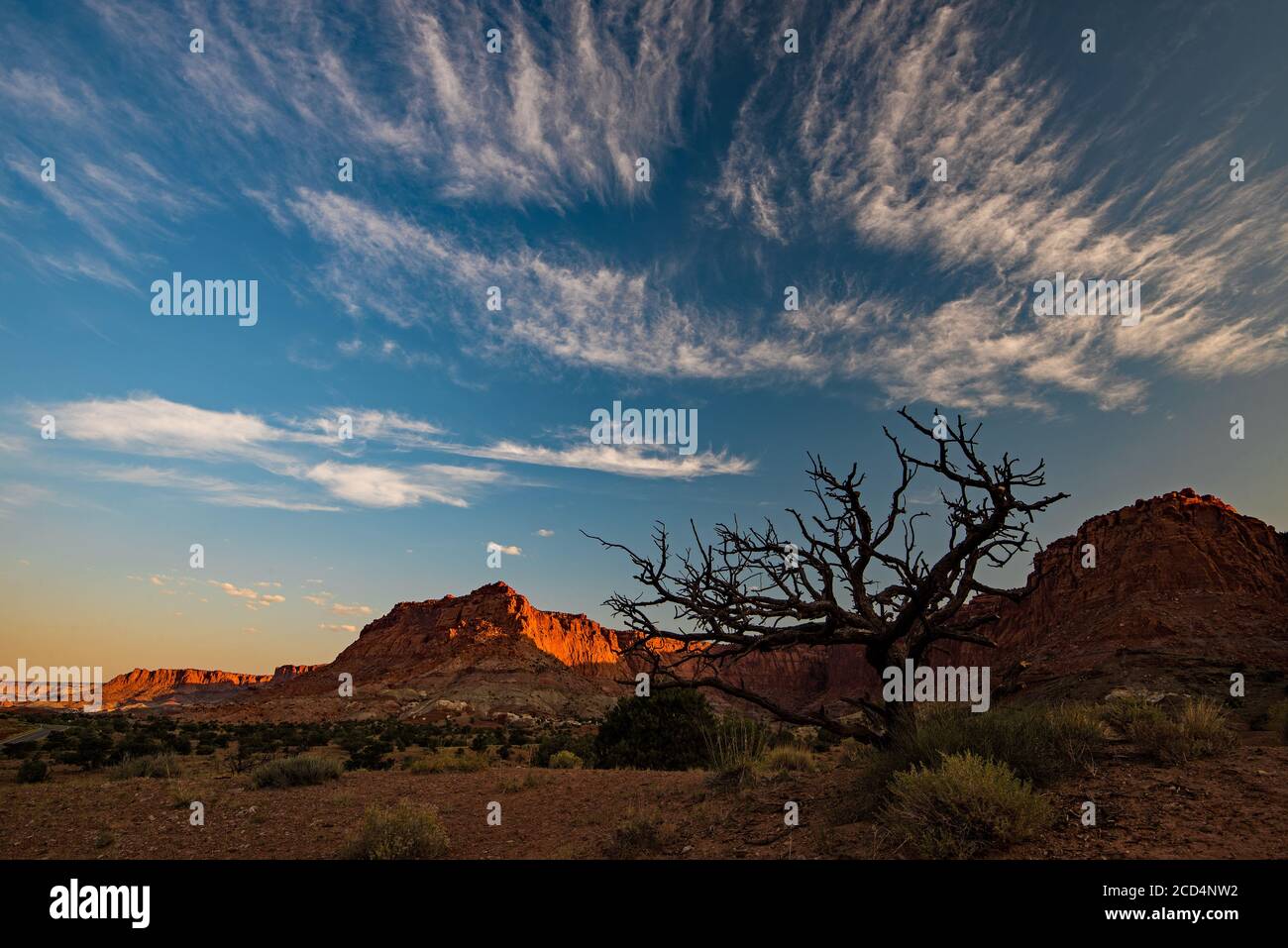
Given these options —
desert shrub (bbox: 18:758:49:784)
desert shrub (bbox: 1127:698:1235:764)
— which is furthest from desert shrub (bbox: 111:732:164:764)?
desert shrub (bbox: 1127:698:1235:764)

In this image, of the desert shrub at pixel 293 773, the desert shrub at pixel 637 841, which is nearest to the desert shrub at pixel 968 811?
the desert shrub at pixel 637 841

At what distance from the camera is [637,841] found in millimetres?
7727

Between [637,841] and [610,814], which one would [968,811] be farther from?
[610,814]

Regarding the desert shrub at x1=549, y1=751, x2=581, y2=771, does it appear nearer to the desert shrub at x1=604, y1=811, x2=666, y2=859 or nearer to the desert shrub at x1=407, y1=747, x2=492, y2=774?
the desert shrub at x1=407, y1=747, x2=492, y2=774

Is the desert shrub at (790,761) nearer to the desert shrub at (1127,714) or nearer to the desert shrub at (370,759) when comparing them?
the desert shrub at (1127,714)

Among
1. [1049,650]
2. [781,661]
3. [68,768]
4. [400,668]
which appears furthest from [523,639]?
[68,768]

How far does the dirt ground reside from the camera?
518 cm

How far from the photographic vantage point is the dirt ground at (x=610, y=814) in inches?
204

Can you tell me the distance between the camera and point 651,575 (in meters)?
9.27

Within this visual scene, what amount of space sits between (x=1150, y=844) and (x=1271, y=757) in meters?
3.45

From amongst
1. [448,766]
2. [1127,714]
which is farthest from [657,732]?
[1127,714]

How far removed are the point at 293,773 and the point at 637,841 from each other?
10.6 meters

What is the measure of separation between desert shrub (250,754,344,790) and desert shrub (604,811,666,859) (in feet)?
32.3
